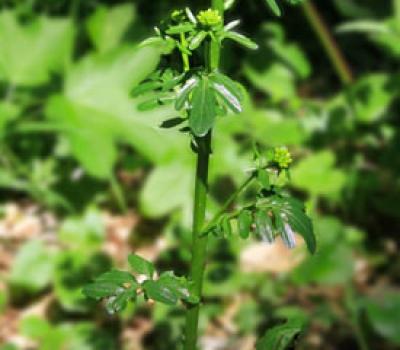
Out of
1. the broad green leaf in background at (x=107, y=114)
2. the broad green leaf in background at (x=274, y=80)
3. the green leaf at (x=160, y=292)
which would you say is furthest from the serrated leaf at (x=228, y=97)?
the broad green leaf in background at (x=274, y=80)

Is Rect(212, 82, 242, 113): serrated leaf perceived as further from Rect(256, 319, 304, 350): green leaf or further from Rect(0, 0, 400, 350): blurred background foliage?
Rect(0, 0, 400, 350): blurred background foliage

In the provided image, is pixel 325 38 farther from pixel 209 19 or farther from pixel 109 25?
pixel 209 19

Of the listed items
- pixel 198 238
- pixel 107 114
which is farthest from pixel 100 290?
pixel 107 114

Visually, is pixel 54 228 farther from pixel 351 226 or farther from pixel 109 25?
pixel 351 226

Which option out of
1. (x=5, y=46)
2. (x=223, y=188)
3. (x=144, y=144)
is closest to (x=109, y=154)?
(x=144, y=144)

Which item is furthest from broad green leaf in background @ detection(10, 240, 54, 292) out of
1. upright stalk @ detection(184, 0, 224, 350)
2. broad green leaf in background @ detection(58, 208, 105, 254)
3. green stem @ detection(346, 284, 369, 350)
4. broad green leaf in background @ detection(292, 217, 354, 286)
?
upright stalk @ detection(184, 0, 224, 350)
